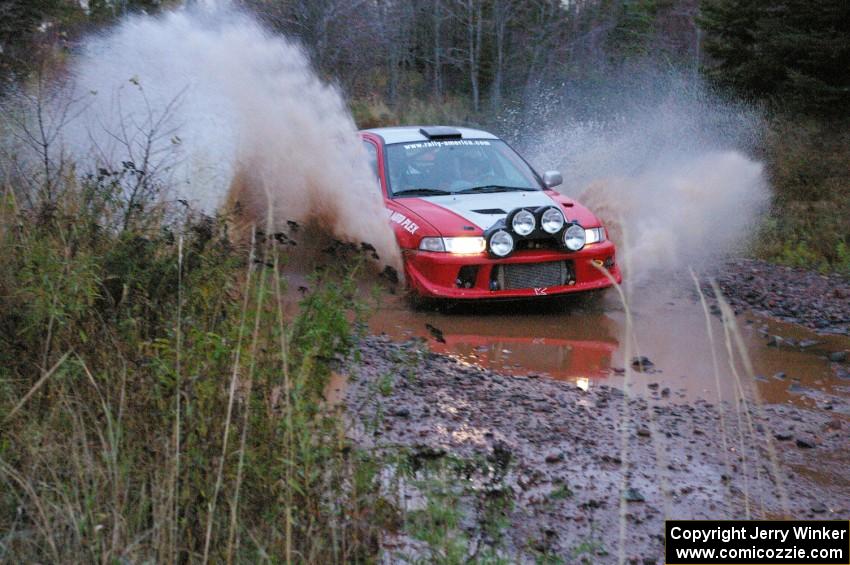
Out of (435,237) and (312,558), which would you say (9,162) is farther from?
(312,558)

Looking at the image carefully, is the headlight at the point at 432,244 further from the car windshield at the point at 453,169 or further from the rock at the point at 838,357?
the rock at the point at 838,357

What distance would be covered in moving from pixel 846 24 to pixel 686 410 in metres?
13.5

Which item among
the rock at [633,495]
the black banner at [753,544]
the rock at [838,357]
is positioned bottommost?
the rock at [633,495]

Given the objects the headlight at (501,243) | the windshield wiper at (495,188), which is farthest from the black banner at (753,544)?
the windshield wiper at (495,188)

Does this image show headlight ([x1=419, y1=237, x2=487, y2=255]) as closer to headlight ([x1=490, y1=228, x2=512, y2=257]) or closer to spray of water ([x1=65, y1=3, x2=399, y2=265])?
headlight ([x1=490, y1=228, x2=512, y2=257])

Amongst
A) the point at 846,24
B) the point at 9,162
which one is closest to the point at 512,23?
the point at 846,24

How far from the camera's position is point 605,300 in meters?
9.00

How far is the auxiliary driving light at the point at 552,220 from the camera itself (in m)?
8.08

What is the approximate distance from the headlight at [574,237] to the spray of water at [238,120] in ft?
5.01

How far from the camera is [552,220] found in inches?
320

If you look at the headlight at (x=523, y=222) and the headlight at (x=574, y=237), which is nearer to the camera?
the headlight at (x=523, y=222)

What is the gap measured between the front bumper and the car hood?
0.35 m

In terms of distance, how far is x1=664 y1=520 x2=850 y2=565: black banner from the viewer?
3314 mm

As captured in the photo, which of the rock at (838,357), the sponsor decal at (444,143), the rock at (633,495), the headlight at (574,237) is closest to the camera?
the rock at (633,495)
